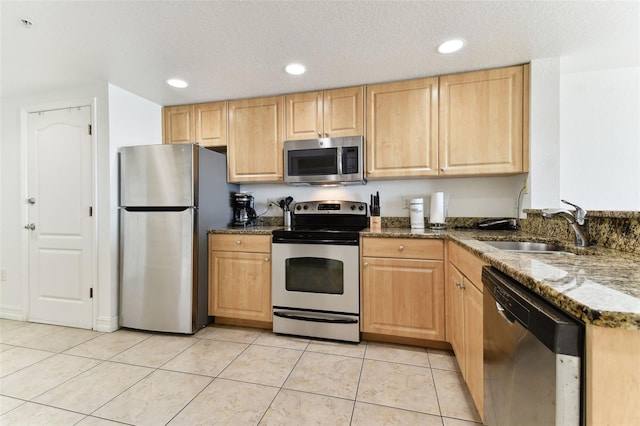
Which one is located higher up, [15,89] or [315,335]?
[15,89]

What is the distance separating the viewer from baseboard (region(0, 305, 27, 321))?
2.71 metres

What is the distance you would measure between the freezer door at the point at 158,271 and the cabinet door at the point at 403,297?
150 centimetres

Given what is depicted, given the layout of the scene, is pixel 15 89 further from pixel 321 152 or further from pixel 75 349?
pixel 321 152

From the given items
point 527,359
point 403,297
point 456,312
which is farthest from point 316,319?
point 527,359

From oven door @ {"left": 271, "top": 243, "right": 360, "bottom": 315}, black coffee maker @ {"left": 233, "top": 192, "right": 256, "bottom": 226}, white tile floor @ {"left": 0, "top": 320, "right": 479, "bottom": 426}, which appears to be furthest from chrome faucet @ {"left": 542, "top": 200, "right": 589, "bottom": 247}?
black coffee maker @ {"left": 233, "top": 192, "right": 256, "bottom": 226}

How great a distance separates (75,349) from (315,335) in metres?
1.87

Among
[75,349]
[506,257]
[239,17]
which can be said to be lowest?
[75,349]

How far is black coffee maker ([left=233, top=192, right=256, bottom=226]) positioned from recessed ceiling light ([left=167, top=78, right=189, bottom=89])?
1.09 meters

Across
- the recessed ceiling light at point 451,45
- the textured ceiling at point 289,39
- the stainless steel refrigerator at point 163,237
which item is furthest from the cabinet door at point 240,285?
the recessed ceiling light at point 451,45

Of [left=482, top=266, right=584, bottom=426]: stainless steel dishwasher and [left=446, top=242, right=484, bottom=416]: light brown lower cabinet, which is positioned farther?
[left=446, top=242, right=484, bottom=416]: light brown lower cabinet

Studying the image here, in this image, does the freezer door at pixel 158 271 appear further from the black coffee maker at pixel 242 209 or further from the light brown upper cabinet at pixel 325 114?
the light brown upper cabinet at pixel 325 114

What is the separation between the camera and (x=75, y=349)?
2.12 metres

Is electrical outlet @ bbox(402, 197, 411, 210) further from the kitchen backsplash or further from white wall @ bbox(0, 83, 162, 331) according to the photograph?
white wall @ bbox(0, 83, 162, 331)

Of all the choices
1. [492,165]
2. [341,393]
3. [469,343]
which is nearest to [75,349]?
[341,393]
